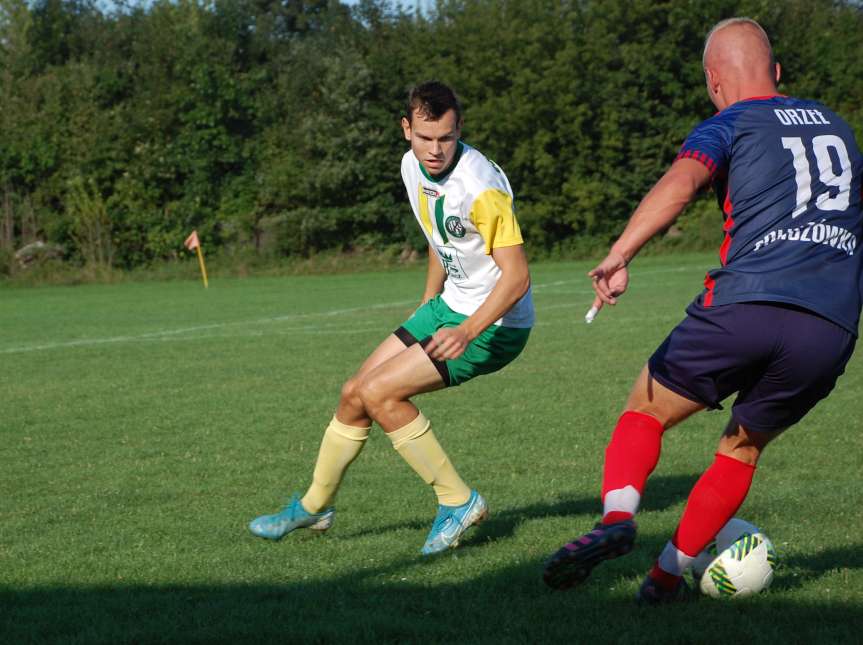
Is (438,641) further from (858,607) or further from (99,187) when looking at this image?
(99,187)

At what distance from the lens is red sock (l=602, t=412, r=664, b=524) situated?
12.4 ft

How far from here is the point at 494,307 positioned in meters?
4.72

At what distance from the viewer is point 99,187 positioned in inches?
1484

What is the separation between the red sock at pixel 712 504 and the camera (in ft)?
13.0

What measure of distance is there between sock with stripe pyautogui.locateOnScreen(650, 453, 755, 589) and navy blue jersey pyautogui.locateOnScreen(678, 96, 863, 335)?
71cm

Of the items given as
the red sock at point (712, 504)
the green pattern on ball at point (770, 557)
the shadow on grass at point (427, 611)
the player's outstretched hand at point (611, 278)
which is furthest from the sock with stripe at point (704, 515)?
the player's outstretched hand at point (611, 278)

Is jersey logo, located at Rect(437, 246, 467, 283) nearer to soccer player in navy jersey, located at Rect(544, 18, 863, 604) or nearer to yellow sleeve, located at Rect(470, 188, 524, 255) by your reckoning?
yellow sleeve, located at Rect(470, 188, 524, 255)

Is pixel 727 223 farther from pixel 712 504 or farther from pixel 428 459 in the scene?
pixel 428 459

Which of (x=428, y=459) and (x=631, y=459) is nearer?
(x=631, y=459)

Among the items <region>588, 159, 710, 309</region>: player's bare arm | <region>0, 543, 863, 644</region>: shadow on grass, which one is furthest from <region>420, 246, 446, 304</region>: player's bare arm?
<region>588, 159, 710, 309</region>: player's bare arm

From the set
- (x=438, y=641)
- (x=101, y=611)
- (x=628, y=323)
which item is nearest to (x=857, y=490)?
(x=438, y=641)

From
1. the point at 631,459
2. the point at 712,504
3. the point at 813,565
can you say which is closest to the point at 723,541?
the point at 712,504

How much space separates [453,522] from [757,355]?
190 cm

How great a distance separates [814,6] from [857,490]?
127 feet
